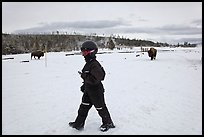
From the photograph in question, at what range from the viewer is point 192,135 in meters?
4.91

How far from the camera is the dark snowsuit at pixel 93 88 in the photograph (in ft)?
15.8

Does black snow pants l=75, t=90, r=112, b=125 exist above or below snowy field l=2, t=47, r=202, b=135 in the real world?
above

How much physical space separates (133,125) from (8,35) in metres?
113

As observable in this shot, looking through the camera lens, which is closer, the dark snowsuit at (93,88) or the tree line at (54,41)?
the dark snowsuit at (93,88)

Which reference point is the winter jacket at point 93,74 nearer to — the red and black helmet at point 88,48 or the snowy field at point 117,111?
the red and black helmet at point 88,48

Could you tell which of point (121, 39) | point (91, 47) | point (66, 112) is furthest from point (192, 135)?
point (121, 39)

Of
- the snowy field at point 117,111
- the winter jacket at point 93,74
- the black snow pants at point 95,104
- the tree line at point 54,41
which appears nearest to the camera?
the winter jacket at point 93,74

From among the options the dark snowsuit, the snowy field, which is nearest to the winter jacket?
the dark snowsuit

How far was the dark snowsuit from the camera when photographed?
4.81 meters

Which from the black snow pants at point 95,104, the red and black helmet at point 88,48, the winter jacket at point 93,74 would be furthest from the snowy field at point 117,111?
the red and black helmet at point 88,48

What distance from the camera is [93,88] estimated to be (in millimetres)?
4953

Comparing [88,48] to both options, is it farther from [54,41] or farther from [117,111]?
[54,41]

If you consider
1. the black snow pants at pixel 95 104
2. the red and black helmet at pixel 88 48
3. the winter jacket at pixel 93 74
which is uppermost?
the red and black helmet at pixel 88 48

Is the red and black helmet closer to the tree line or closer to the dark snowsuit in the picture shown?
the dark snowsuit
